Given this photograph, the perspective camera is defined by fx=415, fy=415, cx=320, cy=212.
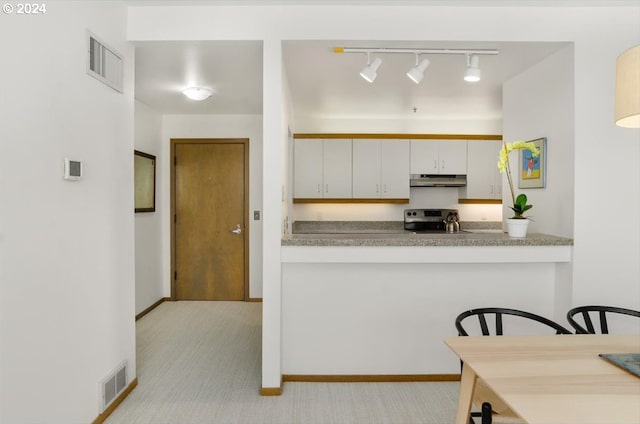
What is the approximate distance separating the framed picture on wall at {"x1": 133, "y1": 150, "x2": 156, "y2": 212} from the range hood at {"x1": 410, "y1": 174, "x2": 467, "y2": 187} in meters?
3.23

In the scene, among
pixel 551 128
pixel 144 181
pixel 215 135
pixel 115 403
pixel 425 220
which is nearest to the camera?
pixel 115 403

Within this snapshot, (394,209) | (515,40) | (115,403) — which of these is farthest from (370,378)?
(394,209)

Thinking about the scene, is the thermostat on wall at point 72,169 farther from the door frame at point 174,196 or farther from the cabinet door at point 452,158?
the cabinet door at point 452,158

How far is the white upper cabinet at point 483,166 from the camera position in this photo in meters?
5.36

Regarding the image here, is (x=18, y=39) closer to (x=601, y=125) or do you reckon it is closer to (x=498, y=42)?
(x=498, y=42)

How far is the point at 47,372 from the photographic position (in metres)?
1.94

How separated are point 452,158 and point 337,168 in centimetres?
150

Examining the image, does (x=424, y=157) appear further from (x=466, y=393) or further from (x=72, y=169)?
(x=72, y=169)

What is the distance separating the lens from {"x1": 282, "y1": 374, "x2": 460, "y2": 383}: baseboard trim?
9.62ft

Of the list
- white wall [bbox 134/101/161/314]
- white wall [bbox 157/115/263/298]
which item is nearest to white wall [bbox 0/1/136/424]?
white wall [bbox 134/101/161/314]

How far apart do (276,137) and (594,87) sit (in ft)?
6.93

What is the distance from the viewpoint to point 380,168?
5.31m

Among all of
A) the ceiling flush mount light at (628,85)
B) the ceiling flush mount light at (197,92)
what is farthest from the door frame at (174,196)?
the ceiling flush mount light at (628,85)

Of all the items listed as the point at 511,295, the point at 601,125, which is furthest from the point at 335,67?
the point at 511,295
